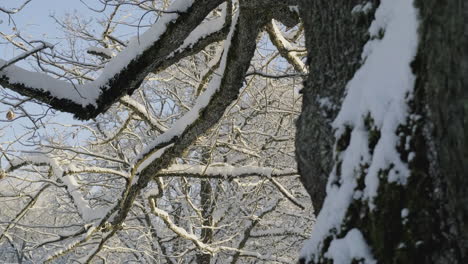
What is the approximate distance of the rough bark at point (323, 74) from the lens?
1.34m

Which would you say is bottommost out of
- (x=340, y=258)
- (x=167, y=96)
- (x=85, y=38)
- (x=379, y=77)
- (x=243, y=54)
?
(x=340, y=258)

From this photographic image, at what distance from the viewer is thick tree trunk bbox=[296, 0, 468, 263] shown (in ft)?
3.01

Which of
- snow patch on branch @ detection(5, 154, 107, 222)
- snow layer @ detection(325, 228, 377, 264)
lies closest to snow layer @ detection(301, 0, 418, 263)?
snow layer @ detection(325, 228, 377, 264)

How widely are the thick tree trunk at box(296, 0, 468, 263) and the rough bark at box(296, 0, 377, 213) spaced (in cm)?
21

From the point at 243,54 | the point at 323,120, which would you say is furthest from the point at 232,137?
the point at 323,120

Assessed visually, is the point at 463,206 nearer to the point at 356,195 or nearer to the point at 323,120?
the point at 356,195

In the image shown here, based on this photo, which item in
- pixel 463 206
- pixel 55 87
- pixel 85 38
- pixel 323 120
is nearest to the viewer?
pixel 463 206

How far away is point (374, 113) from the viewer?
117 centimetres

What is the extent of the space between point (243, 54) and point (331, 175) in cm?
183

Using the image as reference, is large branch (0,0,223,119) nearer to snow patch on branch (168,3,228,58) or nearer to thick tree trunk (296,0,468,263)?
snow patch on branch (168,3,228,58)

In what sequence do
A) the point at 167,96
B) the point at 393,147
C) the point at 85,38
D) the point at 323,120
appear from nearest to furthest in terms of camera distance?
the point at 393,147
the point at 323,120
the point at 85,38
the point at 167,96

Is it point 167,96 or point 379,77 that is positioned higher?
point 167,96

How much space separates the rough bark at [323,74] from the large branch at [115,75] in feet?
4.64

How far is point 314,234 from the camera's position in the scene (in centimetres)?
128
